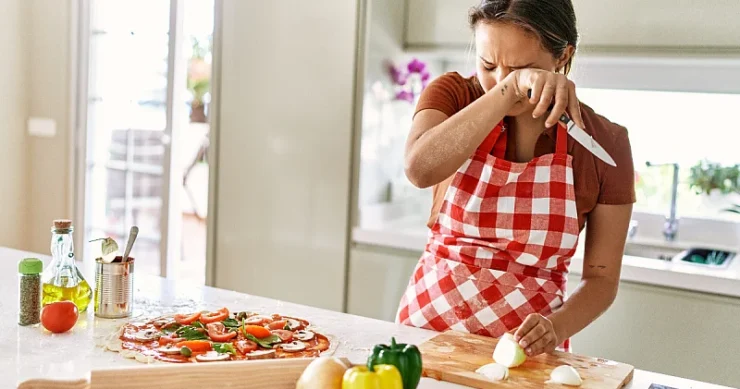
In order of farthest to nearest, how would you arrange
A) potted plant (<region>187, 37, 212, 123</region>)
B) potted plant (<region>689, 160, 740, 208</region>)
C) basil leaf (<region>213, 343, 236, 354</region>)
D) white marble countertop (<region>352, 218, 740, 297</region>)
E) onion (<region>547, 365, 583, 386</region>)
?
potted plant (<region>187, 37, 212, 123</region>)
potted plant (<region>689, 160, 740, 208</region>)
white marble countertop (<region>352, 218, 740, 297</region>)
basil leaf (<region>213, 343, 236, 354</region>)
onion (<region>547, 365, 583, 386</region>)

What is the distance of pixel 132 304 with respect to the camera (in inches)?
63.4

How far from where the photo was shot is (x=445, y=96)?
165 centimetres

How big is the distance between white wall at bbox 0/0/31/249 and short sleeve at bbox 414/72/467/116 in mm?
2829

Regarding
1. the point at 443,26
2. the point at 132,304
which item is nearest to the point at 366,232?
the point at 443,26

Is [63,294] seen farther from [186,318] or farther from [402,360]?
[402,360]

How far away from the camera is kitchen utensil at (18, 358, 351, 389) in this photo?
41.7 inches

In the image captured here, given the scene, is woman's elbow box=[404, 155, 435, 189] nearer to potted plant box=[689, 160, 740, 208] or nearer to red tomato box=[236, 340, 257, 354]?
red tomato box=[236, 340, 257, 354]

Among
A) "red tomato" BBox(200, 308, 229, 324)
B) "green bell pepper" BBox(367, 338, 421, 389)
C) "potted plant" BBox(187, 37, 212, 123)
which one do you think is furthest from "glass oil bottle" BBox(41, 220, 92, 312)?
"potted plant" BBox(187, 37, 212, 123)

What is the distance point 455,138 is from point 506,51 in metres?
0.18

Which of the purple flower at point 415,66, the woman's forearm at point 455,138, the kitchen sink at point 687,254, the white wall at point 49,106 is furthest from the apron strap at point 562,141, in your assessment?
the white wall at point 49,106

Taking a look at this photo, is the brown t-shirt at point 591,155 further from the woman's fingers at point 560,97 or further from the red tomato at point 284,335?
the red tomato at point 284,335

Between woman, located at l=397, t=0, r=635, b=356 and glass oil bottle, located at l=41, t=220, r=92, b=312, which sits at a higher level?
woman, located at l=397, t=0, r=635, b=356

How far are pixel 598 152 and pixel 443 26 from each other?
144 centimetres

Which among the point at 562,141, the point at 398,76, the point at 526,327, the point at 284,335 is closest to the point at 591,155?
the point at 562,141
